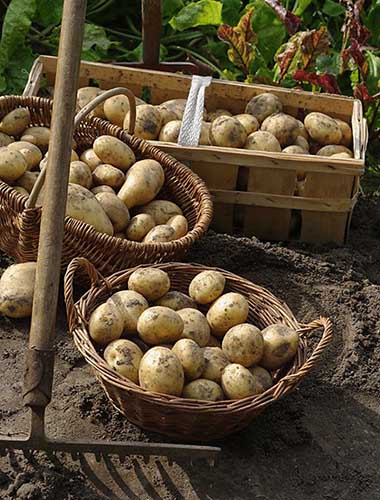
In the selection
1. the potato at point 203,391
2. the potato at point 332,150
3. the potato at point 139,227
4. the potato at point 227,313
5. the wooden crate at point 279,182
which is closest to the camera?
the potato at point 203,391

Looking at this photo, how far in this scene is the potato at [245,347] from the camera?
9.73 ft

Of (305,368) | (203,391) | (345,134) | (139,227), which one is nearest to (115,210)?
(139,227)

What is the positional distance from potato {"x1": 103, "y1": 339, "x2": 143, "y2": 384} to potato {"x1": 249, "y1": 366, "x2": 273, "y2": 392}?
38cm

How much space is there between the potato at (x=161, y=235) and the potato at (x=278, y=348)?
704 mm

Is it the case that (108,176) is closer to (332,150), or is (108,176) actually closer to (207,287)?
(207,287)

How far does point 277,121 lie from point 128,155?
31.2 inches

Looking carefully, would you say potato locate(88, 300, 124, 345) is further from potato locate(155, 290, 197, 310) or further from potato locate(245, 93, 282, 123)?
potato locate(245, 93, 282, 123)

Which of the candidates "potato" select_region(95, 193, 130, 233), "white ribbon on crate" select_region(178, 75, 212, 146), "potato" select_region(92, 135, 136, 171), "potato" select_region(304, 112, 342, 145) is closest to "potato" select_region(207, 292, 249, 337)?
"potato" select_region(95, 193, 130, 233)

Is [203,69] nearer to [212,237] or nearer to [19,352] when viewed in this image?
[212,237]

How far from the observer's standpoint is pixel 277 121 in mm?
4246

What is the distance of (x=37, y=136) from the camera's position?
3883 mm

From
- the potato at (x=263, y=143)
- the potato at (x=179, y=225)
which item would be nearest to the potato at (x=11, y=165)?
the potato at (x=179, y=225)

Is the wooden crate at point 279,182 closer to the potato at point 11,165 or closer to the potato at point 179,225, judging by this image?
the potato at point 179,225

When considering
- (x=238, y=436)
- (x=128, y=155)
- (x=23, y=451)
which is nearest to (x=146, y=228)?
(x=128, y=155)
